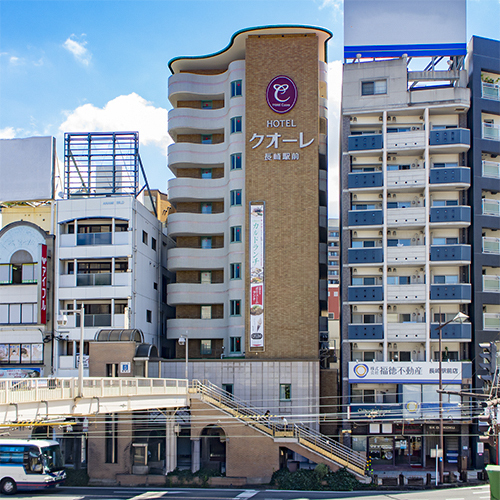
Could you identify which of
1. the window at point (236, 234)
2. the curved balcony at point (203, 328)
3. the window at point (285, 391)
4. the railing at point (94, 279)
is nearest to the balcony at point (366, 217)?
the window at point (236, 234)

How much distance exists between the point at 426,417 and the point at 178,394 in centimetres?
2072

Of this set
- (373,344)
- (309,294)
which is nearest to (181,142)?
(309,294)

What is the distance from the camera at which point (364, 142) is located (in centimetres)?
5691

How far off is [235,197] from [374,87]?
53.6 ft

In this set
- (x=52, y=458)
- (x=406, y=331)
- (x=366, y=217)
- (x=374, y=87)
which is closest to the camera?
(x=52, y=458)

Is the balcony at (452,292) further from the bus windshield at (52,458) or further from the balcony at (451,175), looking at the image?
the bus windshield at (52,458)

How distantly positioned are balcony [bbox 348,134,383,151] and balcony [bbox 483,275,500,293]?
14867 mm

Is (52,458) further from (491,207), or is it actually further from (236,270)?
(491,207)

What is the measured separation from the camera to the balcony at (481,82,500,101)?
56031mm

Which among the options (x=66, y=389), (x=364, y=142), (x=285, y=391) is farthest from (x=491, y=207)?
(x=66, y=389)

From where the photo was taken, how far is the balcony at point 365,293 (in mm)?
55469

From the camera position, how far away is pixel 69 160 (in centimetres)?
5941

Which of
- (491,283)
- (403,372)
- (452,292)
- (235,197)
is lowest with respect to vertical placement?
(403,372)

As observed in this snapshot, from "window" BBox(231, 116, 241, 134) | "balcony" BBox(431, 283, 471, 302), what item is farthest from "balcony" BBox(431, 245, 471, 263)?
"window" BBox(231, 116, 241, 134)
